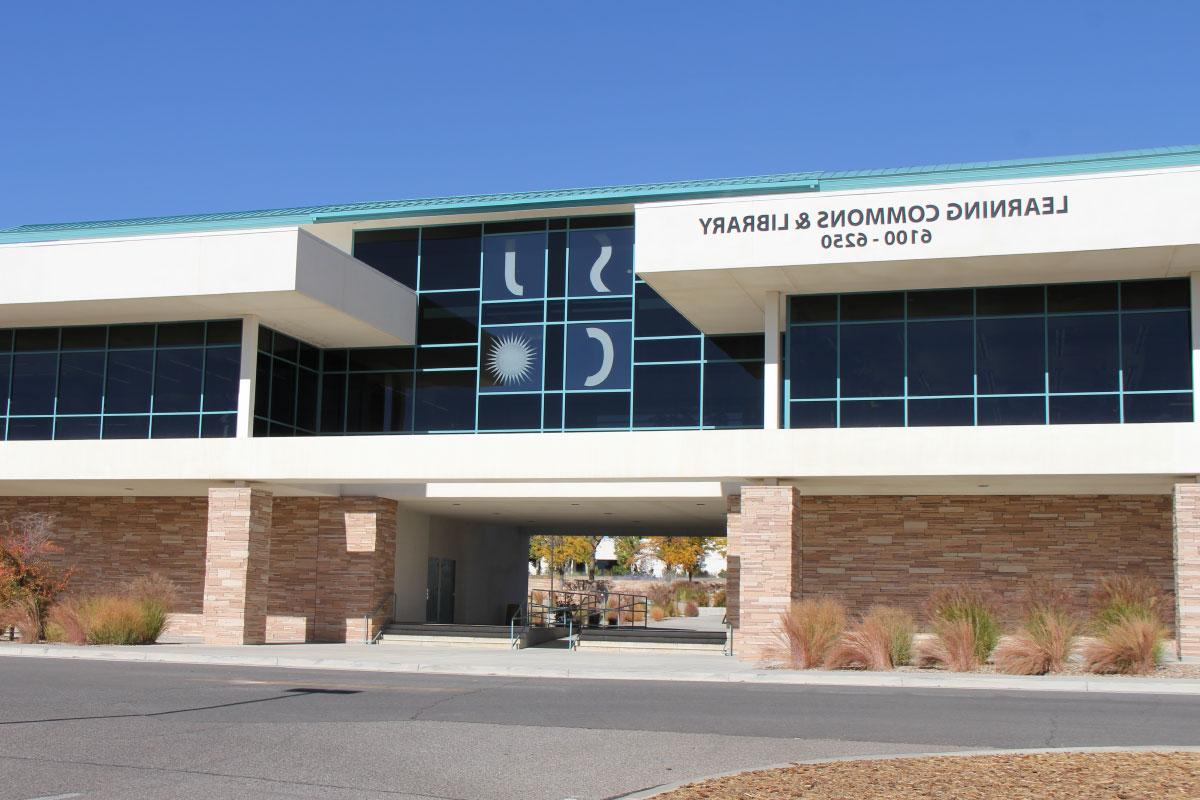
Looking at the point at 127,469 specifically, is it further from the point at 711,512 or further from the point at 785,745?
the point at 785,745

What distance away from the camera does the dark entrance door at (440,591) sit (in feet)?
116

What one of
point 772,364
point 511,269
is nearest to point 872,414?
point 772,364

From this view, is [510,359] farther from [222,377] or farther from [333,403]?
[222,377]

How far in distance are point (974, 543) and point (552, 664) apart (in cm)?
985

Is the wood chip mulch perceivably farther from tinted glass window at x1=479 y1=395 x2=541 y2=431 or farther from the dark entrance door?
the dark entrance door

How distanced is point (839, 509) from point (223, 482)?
14048 mm

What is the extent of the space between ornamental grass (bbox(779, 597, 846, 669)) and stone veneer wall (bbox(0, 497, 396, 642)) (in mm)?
12120

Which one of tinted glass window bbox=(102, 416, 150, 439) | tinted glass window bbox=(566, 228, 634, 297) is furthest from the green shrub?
tinted glass window bbox=(102, 416, 150, 439)

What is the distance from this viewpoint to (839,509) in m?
28.4

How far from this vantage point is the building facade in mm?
25391

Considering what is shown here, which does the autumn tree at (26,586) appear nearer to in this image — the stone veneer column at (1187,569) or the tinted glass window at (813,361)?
the tinted glass window at (813,361)

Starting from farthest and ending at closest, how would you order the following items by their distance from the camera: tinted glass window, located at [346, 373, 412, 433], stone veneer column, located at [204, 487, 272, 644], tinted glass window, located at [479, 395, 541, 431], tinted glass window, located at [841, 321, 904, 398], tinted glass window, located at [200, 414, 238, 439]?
tinted glass window, located at [346, 373, 412, 433] < tinted glass window, located at [479, 395, 541, 431] < tinted glass window, located at [200, 414, 238, 439] < stone veneer column, located at [204, 487, 272, 644] < tinted glass window, located at [841, 321, 904, 398]

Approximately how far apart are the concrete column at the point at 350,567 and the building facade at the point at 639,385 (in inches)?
2.9

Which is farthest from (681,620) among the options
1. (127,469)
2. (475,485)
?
(127,469)
